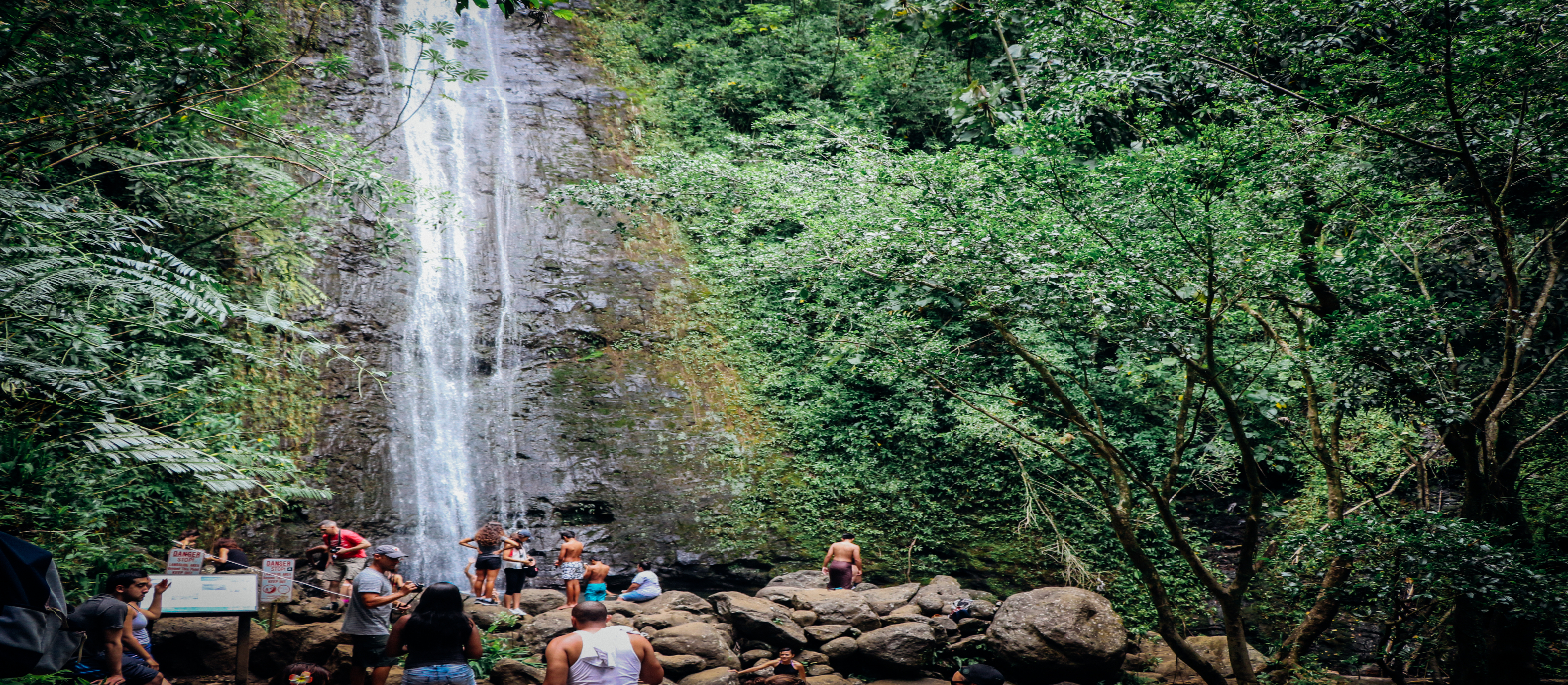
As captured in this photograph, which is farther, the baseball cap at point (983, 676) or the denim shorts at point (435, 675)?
the baseball cap at point (983, 676)

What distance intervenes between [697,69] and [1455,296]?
17.1 metres

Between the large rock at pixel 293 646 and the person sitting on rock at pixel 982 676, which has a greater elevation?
the large rock at pixel 293 646

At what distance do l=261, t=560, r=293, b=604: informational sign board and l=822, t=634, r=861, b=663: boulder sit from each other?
541cm

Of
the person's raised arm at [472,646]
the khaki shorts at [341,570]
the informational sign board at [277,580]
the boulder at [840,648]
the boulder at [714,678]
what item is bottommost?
the boulder at [840,648]

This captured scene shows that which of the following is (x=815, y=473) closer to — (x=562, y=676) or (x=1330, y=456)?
(x=1330, y=456)

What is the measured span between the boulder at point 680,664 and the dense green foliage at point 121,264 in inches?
164

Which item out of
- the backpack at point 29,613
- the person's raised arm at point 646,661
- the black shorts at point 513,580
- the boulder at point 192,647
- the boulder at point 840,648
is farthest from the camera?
the black shorts at point 513,580

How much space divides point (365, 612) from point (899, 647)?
548 cm

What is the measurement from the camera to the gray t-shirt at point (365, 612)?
5.64m

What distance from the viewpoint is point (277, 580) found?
666 centimetres

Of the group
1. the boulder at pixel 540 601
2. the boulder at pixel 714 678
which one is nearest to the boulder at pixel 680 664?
the boulder at pixel 714 678

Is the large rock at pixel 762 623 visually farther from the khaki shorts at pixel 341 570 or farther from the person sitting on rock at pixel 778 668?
the khaki shorts at pixel 341 570

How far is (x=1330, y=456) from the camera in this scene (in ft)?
27.6

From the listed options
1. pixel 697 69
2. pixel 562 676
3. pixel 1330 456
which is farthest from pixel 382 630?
pixel 697 69
